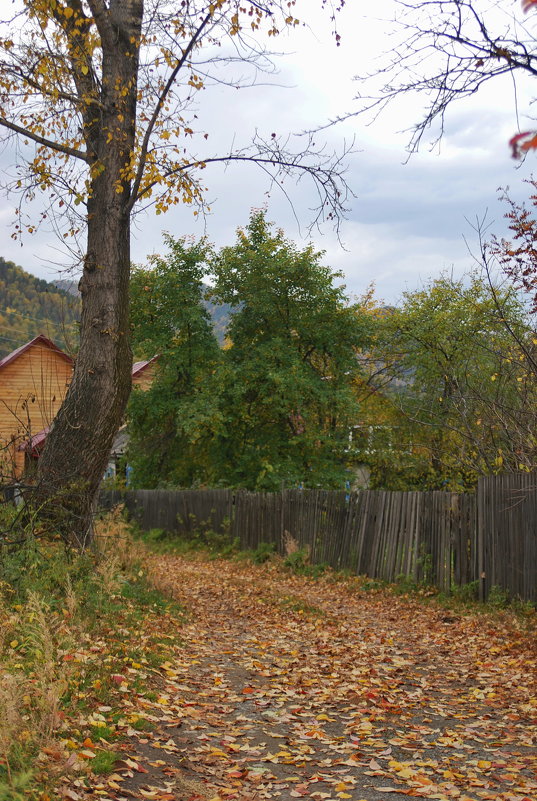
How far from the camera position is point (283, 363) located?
24.2 metres

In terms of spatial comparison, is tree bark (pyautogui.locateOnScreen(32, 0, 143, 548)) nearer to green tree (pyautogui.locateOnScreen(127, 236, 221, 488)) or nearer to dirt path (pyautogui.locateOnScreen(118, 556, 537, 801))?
dirt path (pyautogui.locateOnScreen(118, 556, 537, 801))

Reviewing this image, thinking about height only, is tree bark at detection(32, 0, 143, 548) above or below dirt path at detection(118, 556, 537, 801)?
above

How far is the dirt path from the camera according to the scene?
4.83m

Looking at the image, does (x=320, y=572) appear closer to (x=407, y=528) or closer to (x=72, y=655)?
(x=407, y=528)

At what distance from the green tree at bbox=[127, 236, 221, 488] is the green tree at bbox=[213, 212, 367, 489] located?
777mm

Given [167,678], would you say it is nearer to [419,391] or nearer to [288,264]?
[288,264]

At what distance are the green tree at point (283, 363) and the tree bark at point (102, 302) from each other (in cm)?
1340

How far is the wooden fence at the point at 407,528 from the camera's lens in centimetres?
1071

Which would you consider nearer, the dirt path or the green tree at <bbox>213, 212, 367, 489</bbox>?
the dirt path

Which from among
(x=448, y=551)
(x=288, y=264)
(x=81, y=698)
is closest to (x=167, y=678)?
(x=81, y=698)

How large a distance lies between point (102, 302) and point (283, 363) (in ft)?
46.8

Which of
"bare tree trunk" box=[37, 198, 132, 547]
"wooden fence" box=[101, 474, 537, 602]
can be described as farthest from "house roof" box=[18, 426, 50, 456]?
"wooden fence" box=[101, 474, 537, 602]

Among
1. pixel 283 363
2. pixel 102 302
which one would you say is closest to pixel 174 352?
pixel 283 363

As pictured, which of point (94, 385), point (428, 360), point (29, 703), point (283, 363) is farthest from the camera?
point (428, 360)
